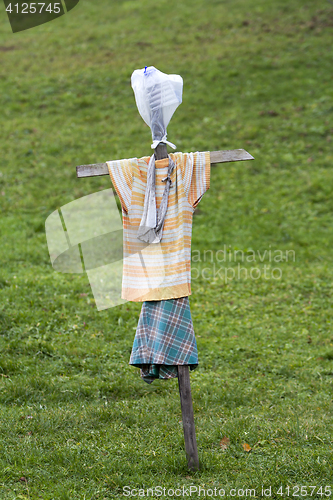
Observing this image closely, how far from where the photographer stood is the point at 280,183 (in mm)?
11844

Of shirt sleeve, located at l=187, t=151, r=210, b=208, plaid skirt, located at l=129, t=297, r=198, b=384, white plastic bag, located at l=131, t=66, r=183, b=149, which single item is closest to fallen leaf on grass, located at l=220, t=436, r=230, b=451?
plaid skirt, located at l=129, t=297, r=198, b=384

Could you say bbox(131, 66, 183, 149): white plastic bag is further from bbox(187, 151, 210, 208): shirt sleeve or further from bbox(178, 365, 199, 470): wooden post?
bbox(178, 365, 199, 470): wooden post

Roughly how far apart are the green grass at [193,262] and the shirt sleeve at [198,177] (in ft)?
7.34

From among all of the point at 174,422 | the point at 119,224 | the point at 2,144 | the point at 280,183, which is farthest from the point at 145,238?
the point at 2,144

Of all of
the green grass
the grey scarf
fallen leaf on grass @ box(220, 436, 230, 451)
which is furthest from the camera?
fallen leaf on grass @ box(220, 436, 230, 451)

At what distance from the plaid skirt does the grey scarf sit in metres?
0.54

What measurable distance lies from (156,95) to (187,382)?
7.71 ft

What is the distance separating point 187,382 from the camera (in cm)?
407

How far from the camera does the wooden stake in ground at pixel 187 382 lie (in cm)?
406

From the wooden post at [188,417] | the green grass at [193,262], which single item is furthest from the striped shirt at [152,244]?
Answer: the green grass at [193,262]

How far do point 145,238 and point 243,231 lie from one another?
21.7 feet

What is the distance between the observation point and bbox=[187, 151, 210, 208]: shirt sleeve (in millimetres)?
4160

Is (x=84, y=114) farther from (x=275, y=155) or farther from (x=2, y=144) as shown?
(x=275, y=155)

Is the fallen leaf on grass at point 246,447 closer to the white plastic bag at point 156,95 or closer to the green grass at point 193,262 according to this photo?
the green grass at point 193,262
